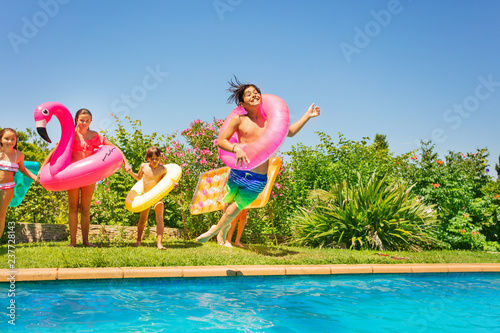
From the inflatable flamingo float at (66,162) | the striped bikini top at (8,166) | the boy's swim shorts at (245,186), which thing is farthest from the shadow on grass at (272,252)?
the striped bikini top at (8,166)

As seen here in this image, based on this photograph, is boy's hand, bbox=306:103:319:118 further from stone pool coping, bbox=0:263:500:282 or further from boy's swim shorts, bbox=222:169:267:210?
stone pool coping, bbox=0:263:500:282

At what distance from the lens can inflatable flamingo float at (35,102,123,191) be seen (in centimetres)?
572

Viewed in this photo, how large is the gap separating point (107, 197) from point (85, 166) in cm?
315

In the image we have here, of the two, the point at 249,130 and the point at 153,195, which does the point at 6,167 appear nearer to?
the point at 153,195

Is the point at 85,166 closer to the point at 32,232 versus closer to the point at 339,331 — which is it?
the point at 32,232

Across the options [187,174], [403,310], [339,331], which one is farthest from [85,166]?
[403,310]

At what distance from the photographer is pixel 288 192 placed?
10117 millimetres

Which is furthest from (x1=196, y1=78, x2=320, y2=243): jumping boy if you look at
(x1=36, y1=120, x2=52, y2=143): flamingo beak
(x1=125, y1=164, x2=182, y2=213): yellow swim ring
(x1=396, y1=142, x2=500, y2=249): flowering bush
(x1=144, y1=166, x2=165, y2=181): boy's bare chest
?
(x1=396, y1=142, x2=500, y2=249): flowering bush

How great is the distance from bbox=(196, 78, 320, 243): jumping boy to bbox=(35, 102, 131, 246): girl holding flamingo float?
214cm

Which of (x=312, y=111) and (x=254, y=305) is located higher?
(x=312, y=111)

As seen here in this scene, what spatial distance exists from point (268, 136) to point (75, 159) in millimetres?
3448

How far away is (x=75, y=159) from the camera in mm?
6293

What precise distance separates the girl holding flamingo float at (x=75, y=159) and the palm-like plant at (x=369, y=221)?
4.17m

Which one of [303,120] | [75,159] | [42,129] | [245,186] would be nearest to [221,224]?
[245,186]
